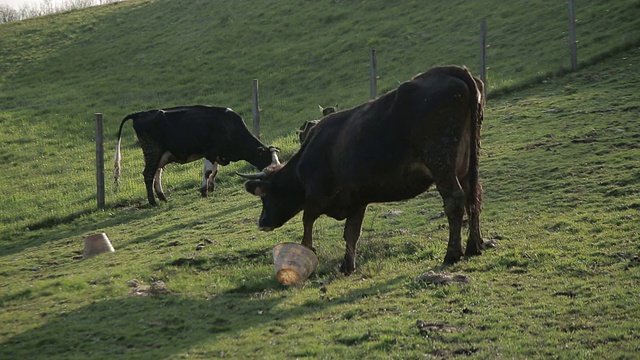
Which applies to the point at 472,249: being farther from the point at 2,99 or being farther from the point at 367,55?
the point at 2,99

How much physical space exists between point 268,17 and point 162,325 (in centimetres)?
3946

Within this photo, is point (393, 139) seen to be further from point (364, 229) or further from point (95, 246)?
point (95, 246)

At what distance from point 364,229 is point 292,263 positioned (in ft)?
10.1

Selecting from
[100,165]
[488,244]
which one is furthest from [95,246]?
[488,244]

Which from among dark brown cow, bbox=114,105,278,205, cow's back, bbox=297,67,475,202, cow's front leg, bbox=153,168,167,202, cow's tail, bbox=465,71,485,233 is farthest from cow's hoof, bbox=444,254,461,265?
cow's front leg, bbox=153,168,167,202

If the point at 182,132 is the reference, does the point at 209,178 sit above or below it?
below

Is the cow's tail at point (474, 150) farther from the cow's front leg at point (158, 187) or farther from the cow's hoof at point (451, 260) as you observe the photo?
the cow's front leg at point (158, 187)

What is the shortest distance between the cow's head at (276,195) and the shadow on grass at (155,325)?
87.7 inches

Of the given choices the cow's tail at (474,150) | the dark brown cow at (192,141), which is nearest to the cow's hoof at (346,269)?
the cow's tail at (474,150)

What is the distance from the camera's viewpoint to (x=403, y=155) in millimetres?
11398

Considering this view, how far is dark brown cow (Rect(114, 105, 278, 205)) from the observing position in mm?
20719

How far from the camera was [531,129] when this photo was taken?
2044 centimetres

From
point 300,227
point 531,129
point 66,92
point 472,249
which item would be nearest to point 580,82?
point 531,129

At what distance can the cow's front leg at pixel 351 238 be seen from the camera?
1200 centimetres
